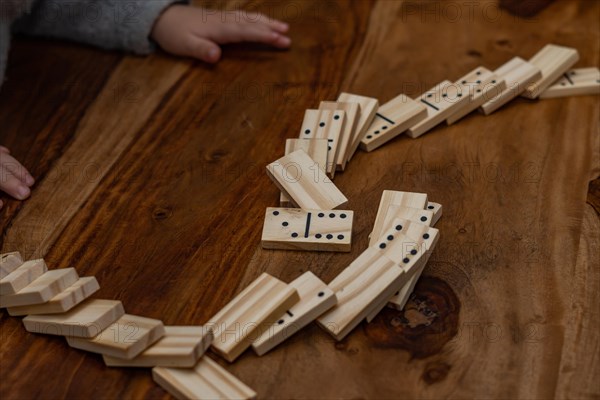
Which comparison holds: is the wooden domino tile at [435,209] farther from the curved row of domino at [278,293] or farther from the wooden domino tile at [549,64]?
the wooden domino tile at [549,64]

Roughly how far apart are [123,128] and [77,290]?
1.35 feet

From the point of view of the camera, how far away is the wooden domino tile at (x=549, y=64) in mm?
1258

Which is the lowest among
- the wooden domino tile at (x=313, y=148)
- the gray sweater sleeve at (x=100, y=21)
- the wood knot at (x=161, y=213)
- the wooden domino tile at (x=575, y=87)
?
the wood knot at (x=161, y=213)

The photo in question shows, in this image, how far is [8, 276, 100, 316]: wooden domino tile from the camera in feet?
2.97

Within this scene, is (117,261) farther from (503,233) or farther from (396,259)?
(503,233)

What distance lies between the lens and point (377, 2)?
59.6 inches

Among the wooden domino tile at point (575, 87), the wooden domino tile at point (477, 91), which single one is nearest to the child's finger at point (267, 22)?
the wooden domino tile at point (477, 91)

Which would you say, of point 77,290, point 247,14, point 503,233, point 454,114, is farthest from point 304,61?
point 77,290

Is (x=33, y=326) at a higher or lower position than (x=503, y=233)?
lower

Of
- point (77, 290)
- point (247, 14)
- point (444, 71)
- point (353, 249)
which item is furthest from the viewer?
point (247, 14)

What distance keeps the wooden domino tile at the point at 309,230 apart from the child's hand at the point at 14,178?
0.38 metres

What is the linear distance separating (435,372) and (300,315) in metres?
0.17

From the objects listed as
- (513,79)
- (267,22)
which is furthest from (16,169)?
(513,79)

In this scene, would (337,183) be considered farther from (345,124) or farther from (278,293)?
(278,293)
